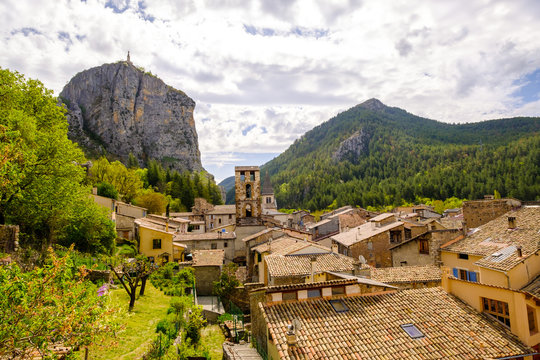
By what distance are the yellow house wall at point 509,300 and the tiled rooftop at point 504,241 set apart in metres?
3.86

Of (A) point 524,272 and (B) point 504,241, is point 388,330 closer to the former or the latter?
(A) point 524,272

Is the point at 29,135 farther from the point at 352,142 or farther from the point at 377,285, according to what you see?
the point at 352,142

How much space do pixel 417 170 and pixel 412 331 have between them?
15860 cm

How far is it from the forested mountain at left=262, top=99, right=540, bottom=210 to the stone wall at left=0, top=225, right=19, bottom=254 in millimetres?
103208

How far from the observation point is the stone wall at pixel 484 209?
2584 centimetres

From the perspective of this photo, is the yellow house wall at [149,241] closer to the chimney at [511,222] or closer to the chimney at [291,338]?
the chimney at [291,338]

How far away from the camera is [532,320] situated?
1138 centimetres

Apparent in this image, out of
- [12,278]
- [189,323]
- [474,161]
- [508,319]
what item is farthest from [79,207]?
[474,161]

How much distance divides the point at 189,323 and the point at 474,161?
146664mm

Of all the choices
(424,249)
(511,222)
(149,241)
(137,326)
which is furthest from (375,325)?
(149,241)

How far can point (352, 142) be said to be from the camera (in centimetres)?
19462

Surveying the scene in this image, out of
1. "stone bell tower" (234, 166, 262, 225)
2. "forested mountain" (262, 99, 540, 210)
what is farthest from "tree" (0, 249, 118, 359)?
"forested mountain" (262, 99, 540, 210)

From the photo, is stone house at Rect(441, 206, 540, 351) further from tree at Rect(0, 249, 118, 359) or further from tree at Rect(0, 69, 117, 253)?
tree at Rect(0, 69, 117, 253)

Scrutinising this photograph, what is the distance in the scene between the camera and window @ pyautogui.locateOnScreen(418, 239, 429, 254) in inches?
1030
